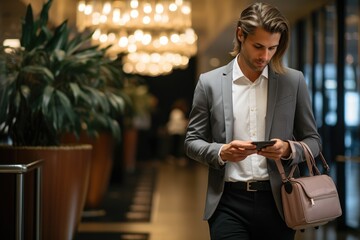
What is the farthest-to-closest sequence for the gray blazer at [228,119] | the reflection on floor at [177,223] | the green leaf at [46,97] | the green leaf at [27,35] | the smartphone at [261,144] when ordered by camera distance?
the reflection on floor at [177,223], the green leaf at [27,35], the green leaf at [46,97], the gray blazer at [228,119], the smartphone at [261,144]

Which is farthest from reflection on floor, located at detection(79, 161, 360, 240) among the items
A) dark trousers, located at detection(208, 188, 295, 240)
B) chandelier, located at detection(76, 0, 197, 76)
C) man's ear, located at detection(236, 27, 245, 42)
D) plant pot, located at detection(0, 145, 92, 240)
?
man's ear, located at detection(236, 27, 245, 42)

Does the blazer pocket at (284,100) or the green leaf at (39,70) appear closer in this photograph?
the blazer pocket at (284,100)

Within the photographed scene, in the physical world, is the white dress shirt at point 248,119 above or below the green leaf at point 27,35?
below

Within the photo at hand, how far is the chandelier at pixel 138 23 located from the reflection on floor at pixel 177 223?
5.89 ft

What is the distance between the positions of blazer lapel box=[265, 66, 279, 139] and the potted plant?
9.03ft

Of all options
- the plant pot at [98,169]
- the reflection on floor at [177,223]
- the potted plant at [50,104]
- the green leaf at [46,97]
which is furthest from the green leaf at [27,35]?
the plant pot at [98,169]

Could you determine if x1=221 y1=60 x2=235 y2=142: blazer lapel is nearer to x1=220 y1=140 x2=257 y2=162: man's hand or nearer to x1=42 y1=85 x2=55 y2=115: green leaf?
x1=220 y1=140 x2=257 y2=162: man's hand

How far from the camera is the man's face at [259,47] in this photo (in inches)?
111

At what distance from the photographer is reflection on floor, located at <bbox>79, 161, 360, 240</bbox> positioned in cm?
801

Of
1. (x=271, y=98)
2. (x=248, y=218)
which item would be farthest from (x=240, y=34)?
(x=248, y=218)

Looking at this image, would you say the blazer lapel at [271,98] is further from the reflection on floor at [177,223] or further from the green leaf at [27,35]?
the reflection on floor at [177,223]

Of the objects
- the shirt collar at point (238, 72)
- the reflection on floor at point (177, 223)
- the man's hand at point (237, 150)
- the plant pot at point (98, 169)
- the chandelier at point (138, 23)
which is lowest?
the reflection on floor at point (177, 223)

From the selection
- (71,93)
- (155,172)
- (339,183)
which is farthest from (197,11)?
(71,93)

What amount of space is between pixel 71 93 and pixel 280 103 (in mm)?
3212
